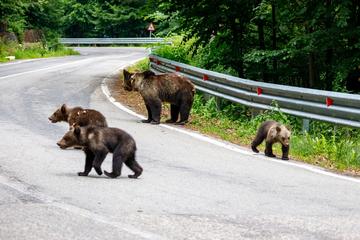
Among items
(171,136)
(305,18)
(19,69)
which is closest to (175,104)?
(171,136)

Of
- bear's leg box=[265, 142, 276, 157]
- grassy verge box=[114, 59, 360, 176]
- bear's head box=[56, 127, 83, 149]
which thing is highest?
bear's head box=[56, 127, 83, 149]

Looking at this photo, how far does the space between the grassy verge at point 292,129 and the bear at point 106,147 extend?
3.42m

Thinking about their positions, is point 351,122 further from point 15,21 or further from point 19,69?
point 15,21

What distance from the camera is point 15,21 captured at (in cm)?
4856

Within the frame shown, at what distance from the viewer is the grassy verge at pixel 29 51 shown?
138ft

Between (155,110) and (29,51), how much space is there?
31711mm

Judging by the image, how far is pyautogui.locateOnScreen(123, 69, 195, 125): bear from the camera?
1559 cm

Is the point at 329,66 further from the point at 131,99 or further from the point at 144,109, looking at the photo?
the point at 131,99

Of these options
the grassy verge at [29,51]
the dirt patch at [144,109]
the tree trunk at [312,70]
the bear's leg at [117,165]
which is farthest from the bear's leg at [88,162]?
the grassy verge at [29,51]

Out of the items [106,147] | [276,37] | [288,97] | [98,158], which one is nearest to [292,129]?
[288,97]

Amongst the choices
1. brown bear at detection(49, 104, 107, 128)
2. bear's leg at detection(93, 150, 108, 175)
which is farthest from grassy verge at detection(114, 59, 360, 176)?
bear's leg at detection(93, 150, 108, 175)

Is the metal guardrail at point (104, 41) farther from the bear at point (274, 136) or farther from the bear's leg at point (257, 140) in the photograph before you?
the bear at point (274, 136)

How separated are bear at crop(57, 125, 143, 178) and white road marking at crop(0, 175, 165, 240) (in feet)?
3.37

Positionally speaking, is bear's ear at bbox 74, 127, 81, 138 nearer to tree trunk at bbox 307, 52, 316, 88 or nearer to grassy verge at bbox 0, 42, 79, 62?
tree trunk at bbox 307, 52, 316, 88
